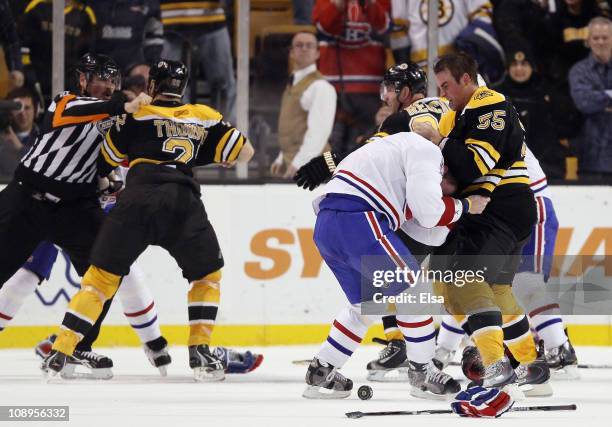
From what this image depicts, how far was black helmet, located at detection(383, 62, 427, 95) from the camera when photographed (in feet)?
19.7

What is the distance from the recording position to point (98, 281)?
5.99 meters

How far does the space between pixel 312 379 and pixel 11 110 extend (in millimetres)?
3236

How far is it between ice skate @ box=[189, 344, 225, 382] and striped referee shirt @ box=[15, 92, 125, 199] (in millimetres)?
920

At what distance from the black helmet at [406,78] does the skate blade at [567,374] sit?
153 centimetres

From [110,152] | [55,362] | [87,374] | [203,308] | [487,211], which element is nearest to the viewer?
[487,211]

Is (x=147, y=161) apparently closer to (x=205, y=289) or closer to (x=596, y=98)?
(x=205, y=289)

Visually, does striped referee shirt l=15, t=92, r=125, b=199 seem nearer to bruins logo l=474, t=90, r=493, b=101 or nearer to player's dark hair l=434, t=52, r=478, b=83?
player's dark hair l=434, t=52, r=478, b=83

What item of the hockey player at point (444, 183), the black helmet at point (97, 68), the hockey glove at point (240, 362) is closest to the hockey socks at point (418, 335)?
the hockey player at point (444, 183)

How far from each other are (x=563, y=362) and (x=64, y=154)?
252cm

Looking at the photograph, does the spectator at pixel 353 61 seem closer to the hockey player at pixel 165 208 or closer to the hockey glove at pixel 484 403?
the hockey player at pixel 165 208

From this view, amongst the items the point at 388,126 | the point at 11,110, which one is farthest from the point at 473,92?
the point at 11,110

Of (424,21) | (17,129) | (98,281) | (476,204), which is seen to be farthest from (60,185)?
(424,21)

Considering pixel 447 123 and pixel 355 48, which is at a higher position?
pixel 447 123

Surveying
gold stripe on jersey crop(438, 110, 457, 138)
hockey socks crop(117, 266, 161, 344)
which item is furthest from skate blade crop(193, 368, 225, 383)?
gold stripe on jersey crop(438, 110, 457, 138)
